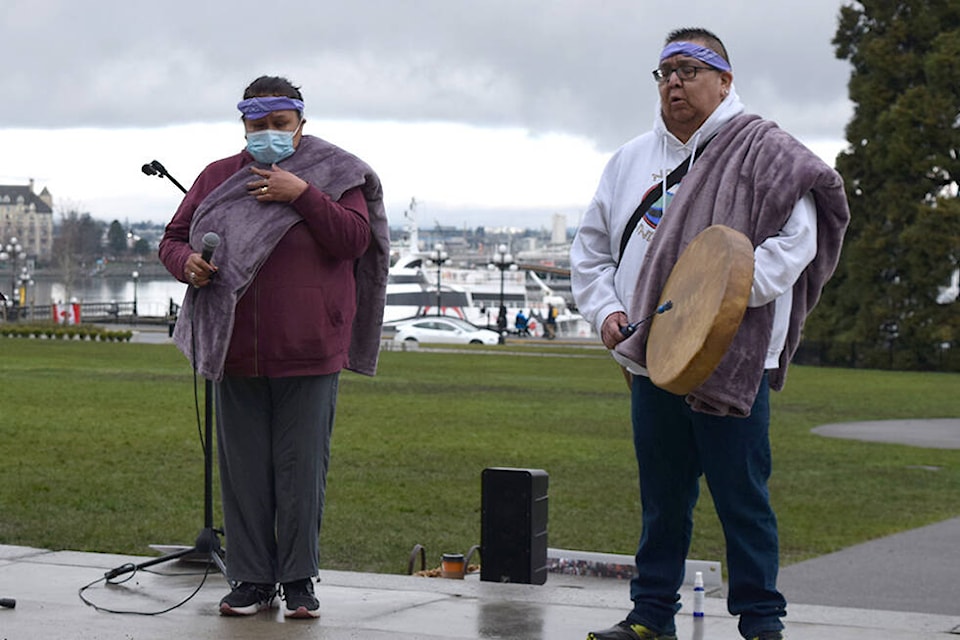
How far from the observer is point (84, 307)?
3794 inches

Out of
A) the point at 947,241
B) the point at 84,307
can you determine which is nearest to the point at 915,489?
the point at 947,241

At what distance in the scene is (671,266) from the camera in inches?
217

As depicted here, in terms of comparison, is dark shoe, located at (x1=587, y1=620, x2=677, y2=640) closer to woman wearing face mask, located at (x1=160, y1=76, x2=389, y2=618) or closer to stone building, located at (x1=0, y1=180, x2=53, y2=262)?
woman wearing face mask, located at (x1=160, y1=76, x2=389, y2=618)

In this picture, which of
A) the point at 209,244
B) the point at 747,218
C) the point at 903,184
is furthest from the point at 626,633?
the point at 903,184

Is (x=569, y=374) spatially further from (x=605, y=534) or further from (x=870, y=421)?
(x=605, y=534)

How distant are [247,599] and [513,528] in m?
1.69

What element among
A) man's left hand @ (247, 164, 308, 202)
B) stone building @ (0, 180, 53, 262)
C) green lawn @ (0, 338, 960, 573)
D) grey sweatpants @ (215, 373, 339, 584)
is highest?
stone building @ (0, 180, 53, 262)

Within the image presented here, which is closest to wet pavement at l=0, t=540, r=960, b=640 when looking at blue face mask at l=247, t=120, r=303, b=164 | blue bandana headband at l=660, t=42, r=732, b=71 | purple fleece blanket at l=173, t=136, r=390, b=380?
purple fleece blanket at l=173, t=136, r=390, b=380

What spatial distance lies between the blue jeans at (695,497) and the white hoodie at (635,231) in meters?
0.20

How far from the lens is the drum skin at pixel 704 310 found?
5074mm

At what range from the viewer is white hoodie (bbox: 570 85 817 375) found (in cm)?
542

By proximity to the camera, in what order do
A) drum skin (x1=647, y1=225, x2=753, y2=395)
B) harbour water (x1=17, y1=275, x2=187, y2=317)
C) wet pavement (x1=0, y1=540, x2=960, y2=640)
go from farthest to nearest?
harbour water (x1=17, y1=275, x2=187, y2=317), wet pavement (x1=0, y1=540, x2=960, y2=640), drum skin (x1=647, y1=225, x2=753, y2=395)

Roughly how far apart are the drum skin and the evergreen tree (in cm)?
4270

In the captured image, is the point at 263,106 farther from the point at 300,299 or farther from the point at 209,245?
the point at 300,299
